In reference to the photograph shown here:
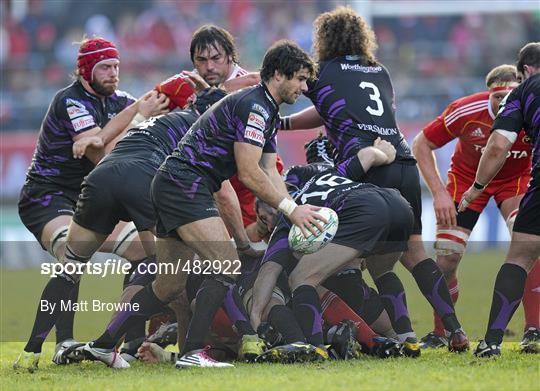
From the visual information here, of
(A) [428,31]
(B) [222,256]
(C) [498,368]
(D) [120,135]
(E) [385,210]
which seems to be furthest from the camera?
(A) [428,31]

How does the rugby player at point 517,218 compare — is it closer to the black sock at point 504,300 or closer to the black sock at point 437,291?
the black sock at point 504,300

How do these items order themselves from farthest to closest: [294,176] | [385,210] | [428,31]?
[428,31] → [294,176] → [385,210]

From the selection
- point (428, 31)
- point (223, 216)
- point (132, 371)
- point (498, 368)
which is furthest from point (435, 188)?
point (428, 31)

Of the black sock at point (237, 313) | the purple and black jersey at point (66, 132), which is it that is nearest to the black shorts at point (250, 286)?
the black sock at point (237, 313)

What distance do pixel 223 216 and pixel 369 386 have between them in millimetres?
2260

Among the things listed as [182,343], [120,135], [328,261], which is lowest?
[182,343]

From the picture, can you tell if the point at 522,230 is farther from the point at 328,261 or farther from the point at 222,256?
the point at 222,256

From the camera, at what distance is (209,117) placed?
682cm

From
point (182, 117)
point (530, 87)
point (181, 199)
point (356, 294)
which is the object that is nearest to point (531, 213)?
point (530, 87)

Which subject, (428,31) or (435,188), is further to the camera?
(428,31)

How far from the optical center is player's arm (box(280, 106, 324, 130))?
332 inches

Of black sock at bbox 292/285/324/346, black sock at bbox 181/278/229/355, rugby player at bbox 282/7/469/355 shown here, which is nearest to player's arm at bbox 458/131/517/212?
rugby player at bbox 282/7/469/355

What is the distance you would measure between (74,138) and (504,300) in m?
3.52

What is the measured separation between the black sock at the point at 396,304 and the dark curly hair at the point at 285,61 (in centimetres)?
169
